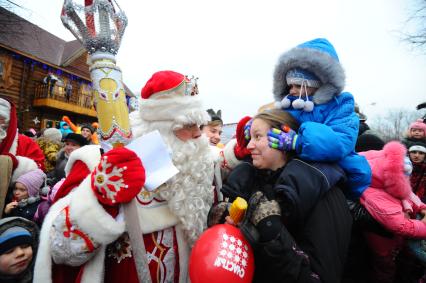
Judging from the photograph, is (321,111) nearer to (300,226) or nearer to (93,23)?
(300,226)

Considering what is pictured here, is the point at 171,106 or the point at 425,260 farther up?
the point at 171,106

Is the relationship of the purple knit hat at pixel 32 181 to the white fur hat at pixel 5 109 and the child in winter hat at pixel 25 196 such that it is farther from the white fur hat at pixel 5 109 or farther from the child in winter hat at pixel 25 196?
the white fur hat at pixel 5 109

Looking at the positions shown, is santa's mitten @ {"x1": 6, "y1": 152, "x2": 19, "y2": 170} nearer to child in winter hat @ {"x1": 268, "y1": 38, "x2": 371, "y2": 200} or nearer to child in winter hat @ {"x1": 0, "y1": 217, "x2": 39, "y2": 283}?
child in winter hat @ {"x1": 0, "y1": 217, "x2": 39, "y2": 283}

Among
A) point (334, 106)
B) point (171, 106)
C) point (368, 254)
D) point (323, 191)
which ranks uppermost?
point (171, 106)

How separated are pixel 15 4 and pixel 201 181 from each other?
38.2ft

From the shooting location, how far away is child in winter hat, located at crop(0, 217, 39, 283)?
186cm

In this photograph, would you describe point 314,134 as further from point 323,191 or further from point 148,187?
point 148,187

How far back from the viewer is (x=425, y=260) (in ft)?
7.17

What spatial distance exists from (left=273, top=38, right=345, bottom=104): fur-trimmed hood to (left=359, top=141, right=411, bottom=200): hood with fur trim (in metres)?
1.09

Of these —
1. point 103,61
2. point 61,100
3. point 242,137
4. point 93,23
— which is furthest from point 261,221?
point 61,100

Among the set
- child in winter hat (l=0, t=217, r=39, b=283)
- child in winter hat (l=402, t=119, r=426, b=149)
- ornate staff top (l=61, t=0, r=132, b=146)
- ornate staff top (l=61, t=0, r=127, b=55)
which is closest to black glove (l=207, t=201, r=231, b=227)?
ornate staff top (l=61, t=0, r=132, b=146)

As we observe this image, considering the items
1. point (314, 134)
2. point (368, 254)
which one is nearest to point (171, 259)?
point (314, 134)

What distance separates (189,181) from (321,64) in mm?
1142

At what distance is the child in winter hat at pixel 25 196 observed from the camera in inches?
112
